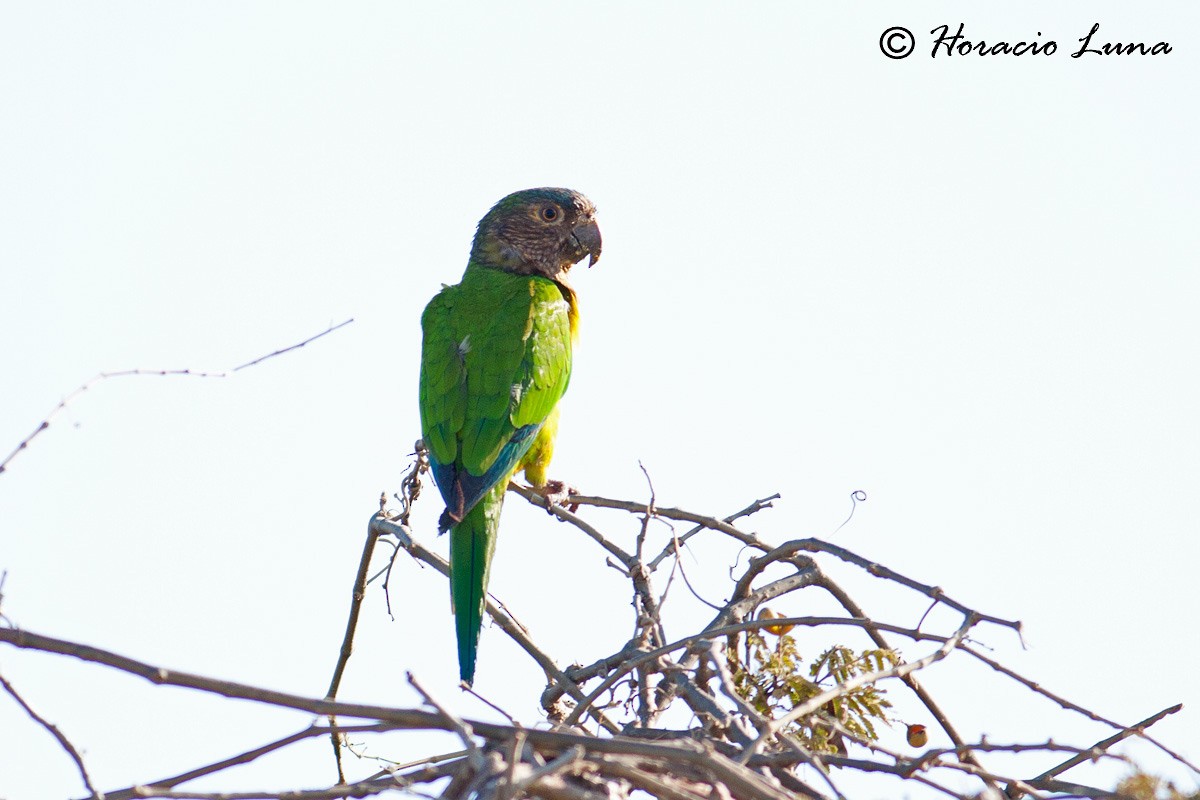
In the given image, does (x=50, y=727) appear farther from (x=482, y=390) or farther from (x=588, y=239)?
(x=588, y=239)

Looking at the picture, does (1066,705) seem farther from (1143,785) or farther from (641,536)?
(641,536)

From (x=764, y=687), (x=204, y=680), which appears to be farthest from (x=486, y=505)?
(x=204, y=680)

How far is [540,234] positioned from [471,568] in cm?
238

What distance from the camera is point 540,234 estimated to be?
630cm

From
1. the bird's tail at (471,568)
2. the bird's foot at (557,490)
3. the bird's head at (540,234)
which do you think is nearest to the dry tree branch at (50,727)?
the bird's tail at (471,568)

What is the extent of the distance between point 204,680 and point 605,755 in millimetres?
635

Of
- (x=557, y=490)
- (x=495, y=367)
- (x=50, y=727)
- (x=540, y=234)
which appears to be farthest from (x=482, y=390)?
(x=50, y=727)

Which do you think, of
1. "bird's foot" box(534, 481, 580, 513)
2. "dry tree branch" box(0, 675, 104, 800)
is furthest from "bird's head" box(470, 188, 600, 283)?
"dry tree branch" box(0, 675, 104, 800)

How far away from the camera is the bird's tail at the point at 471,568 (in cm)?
412

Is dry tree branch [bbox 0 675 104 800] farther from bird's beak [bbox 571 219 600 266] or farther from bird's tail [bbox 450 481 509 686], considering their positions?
bird's beak [bbox 571 219 600 266]

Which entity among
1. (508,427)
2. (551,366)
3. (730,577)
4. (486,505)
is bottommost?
(730,577)

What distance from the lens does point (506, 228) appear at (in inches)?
250

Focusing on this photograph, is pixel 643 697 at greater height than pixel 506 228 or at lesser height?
lesser

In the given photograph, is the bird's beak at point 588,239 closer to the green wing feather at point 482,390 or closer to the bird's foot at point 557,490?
the green wing feather at point 482,390
